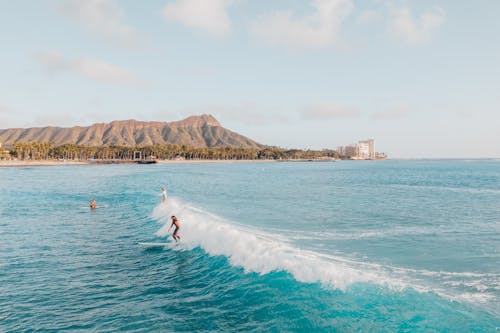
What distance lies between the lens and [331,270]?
15.6 meters

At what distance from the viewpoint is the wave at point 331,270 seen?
46.4ft

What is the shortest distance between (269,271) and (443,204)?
115 feet

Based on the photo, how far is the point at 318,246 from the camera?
21484 mm

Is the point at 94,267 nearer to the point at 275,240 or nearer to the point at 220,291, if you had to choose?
the point at 220,291

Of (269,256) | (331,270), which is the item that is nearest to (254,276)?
(269,256)

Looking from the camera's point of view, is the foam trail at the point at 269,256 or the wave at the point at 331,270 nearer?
the wave at the point at 331,270

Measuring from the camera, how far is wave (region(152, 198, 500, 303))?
46.4 feet

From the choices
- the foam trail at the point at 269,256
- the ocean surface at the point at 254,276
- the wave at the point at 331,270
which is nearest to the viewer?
the ocean surface at the point at 254,276

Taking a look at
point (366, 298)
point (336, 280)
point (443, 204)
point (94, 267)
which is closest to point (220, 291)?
point (336, 280)

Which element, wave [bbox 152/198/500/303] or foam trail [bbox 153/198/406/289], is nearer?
wave [bbox 152/198/500/303]

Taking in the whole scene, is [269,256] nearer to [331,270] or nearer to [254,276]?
[254,276]

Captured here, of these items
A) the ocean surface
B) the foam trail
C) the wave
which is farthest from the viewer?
→ the foam trail

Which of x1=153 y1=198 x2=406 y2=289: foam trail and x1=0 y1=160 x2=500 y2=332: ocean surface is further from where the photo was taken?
x1=153 y1=198 x2=406 y2=289: foam trail

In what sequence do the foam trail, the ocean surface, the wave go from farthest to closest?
the foam trail
the wave
the ocean surface
